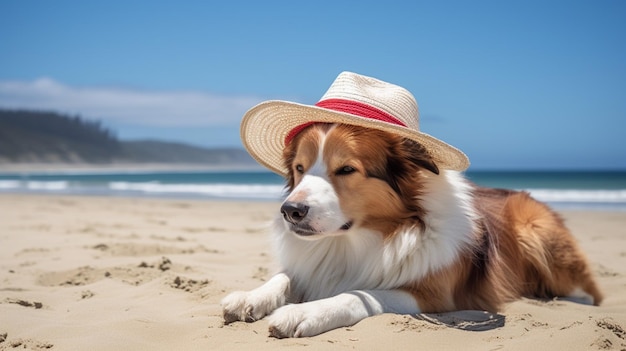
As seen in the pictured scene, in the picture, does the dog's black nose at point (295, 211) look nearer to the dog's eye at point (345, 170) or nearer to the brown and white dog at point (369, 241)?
the brown and white dog at point (369, 241)

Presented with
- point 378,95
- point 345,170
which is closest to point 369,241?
point 345,170

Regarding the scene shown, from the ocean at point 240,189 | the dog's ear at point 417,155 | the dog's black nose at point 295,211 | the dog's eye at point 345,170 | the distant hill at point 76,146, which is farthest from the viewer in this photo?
the distant hill at point 76,146

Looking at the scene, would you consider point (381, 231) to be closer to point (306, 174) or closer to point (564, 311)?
point (306, 174)

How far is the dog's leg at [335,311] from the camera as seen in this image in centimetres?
247

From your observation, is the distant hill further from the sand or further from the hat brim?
the hat brim

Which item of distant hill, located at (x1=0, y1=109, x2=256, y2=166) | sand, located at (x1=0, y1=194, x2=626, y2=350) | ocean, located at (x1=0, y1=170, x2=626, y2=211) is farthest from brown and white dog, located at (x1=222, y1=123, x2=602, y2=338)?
distant hill, located at (x1=0, y1=109, x2=256, y2=166)

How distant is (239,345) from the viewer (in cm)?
237

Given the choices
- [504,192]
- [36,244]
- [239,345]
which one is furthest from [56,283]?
[504,192]

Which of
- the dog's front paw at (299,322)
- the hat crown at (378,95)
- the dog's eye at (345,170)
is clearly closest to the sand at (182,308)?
the dog's front paw at (299,322)

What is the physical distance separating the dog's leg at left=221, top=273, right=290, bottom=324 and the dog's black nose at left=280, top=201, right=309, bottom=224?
481 mm

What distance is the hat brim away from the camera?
2.90 meters

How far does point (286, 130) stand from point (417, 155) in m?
0.89

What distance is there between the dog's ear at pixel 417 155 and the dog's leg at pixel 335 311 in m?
0.69

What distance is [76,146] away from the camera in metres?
81.1
